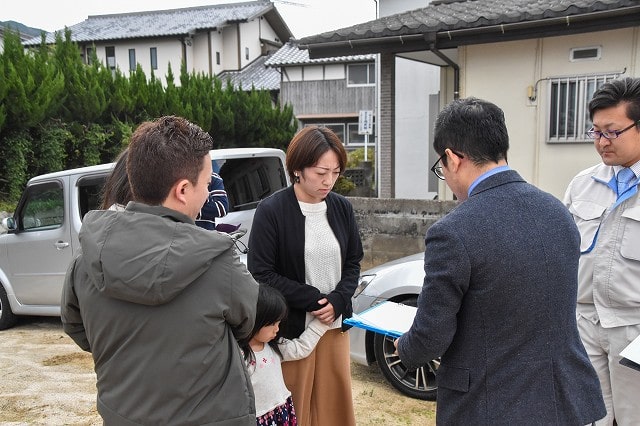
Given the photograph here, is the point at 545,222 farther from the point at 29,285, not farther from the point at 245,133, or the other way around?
the point at 245,133

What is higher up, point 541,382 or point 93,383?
point 541,382

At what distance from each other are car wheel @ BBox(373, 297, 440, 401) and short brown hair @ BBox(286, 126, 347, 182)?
1.72 metres

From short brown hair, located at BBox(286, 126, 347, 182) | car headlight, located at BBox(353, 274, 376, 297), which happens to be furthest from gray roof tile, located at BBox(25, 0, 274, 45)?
short brown hair, located at BBox(286, 126, 347, 182)

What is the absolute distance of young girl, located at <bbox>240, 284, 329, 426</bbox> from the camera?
2025mm

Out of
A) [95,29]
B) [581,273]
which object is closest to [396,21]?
[581,273]

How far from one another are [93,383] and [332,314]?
266 cm

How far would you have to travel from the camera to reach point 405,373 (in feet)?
12.5

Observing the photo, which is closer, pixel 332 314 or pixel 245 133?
pixel 332 314

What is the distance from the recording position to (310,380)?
2543mm

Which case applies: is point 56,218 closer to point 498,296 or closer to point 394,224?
point 394,224

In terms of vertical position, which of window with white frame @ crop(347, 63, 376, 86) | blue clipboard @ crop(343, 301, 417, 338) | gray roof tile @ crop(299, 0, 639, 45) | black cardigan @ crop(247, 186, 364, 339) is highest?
window with white frame @ crop(347, 63, 376, 86)

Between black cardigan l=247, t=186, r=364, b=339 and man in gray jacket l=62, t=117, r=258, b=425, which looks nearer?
man in gray jacket l=62, t=117, r=258, b=425

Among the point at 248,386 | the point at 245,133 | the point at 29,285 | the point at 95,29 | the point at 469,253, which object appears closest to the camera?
the point at 469,253

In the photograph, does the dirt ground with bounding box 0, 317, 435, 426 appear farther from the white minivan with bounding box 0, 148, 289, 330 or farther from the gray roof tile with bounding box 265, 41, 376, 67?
the gray roof tile with bounding box 265, 41, 376, 67
